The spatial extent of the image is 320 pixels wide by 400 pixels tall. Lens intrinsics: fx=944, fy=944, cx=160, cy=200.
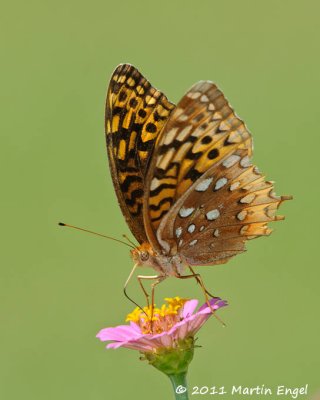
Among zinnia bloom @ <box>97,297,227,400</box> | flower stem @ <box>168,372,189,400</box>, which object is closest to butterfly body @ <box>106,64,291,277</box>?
zinnia bloom @ <box>97,297,227,400</box>

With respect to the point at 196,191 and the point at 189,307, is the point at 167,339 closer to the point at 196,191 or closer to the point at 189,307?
the point at 189,307

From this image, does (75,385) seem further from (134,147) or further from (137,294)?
(134,147)

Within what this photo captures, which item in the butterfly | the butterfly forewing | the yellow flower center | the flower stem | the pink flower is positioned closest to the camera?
the flower stem

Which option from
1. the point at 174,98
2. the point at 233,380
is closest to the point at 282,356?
the point at 233,380

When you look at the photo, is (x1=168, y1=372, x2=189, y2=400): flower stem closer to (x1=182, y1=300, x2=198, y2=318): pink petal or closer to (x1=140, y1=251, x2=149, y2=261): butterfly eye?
(x1=182, y1=300, x2=198, y2=318): pink petal

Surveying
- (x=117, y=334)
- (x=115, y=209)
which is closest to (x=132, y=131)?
(x=117, y=334)

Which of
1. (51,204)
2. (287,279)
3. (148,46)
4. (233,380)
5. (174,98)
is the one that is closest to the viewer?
(233,380)
